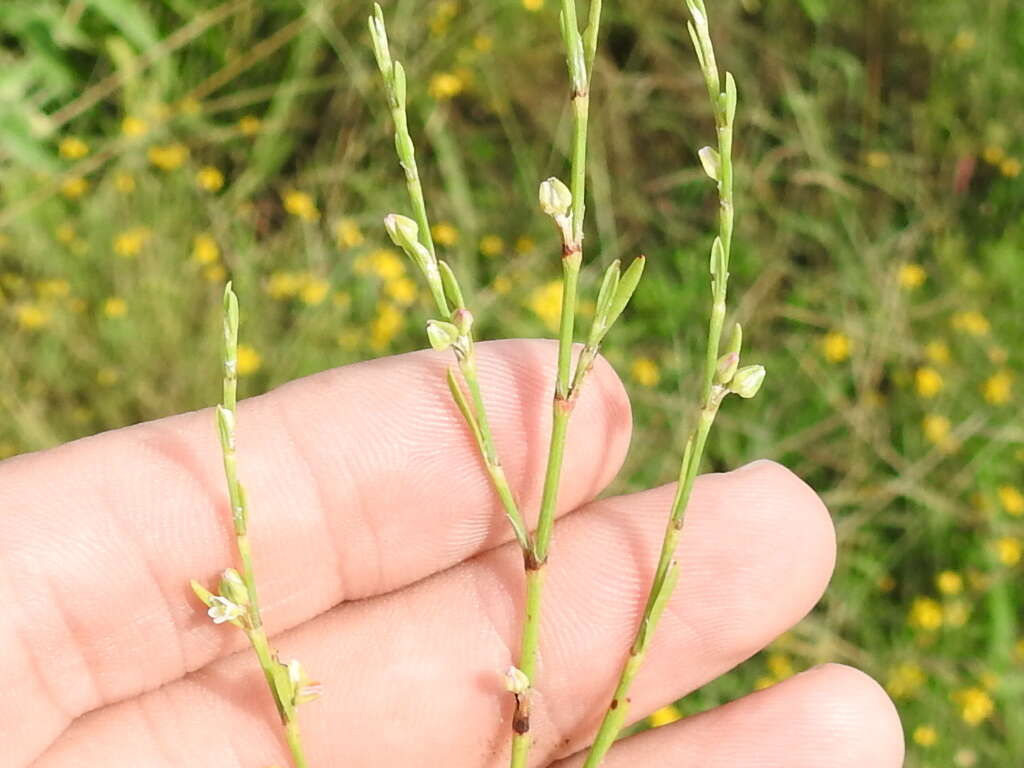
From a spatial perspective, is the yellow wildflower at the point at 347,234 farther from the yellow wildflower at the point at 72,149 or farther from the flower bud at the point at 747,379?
the flower bud at the point at 747,379

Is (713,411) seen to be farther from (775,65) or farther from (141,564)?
(775,65)

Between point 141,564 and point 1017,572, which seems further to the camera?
point 1017,572

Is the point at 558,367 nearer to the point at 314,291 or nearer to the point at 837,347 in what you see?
the point at 314,291

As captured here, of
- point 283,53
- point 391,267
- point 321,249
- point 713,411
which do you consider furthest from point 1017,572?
point 283,53

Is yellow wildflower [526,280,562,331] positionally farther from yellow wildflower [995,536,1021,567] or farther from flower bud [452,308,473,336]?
flower bud [452,308,473,336]

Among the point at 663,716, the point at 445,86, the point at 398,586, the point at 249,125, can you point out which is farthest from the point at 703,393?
the point at 249,125

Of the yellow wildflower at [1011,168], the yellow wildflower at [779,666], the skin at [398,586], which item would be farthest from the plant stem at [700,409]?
the yellow wildflower at [1011,168]
